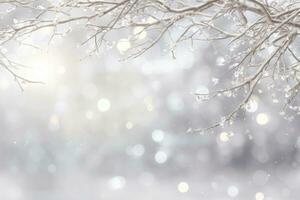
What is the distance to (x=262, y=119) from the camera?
26.8 meters

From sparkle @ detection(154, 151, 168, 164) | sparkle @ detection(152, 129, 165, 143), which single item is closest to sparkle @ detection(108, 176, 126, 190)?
sparkle @ detection(154, 151, 168, 164)

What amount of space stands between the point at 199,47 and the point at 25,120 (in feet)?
35.0

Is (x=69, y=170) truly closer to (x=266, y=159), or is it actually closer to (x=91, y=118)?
(x=91, y=118)

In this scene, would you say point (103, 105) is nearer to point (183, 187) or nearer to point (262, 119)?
point (183, 187)

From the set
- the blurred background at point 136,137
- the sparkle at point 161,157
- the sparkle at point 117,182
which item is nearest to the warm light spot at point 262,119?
the blurred background at point 136,137

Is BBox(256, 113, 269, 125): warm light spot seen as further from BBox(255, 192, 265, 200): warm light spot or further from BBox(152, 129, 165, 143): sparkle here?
BBox(152, 129, 165, 143): sparkle

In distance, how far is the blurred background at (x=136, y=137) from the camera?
87.7ft

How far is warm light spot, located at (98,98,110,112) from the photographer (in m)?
31.3

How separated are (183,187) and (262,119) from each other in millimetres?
4521

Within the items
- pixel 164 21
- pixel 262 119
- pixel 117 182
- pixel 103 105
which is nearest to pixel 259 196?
pixel 262 119

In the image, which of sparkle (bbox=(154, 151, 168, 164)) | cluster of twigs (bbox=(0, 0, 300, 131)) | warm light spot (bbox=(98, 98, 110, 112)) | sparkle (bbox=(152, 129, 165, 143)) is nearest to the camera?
cluster of twigs (bbox=(0, 0, 300, 131))

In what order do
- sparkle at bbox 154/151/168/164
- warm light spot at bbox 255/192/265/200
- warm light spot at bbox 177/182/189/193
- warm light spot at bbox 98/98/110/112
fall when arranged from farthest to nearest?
1. warm light spot at bbox 98/98/110/112
2. sparkle at bbox 154/151/168/164
3. warm light spot at bbox 177/182/189/193
4. warm light spot at bbox 255/192/265/200

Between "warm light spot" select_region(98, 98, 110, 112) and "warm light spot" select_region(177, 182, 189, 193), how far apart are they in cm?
552

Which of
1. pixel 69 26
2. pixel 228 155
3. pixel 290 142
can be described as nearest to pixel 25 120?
pixel 228 155
